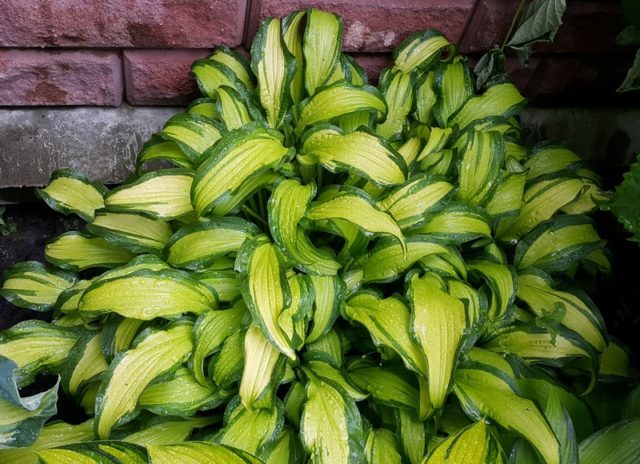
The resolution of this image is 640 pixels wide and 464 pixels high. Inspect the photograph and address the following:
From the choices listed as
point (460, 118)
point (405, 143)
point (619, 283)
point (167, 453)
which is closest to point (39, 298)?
point (167, 453)

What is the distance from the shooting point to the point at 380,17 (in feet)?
4.66

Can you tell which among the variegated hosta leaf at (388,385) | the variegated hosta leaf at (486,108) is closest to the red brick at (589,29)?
the variegated hosta leaf at (486,108)

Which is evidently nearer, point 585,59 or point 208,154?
point 208,154

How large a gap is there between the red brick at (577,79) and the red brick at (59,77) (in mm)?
1040

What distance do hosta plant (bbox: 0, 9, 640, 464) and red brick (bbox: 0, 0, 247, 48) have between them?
71 millimetres

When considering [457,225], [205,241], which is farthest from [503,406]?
[205,241]

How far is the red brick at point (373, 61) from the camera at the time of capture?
4.94 ft

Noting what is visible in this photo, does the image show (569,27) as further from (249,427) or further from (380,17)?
(249,427)

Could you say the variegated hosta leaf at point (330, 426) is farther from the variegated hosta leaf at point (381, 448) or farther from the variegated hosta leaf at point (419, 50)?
the variegated hosta leaf at point (419, 50)

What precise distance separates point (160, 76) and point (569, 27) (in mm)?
974

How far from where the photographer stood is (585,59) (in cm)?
159

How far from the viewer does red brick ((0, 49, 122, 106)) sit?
52.9 inches

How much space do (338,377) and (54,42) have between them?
3.00ft

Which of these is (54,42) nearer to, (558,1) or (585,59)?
(558,1)
